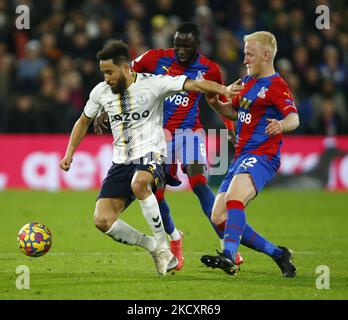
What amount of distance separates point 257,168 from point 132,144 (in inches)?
47.4

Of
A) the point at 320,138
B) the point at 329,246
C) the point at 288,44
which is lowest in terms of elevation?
the point at 329,246

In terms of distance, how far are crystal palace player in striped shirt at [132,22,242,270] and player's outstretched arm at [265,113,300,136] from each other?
5.82 ft

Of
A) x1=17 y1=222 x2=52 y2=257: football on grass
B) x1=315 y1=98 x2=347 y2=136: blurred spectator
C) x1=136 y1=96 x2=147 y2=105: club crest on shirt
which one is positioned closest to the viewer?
x1=136 y1=96 x2=147 y2=105: club crest on shirt

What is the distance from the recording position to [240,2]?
65.4 feet

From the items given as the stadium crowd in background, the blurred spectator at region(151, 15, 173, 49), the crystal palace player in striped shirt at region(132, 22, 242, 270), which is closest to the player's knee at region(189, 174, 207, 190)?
the crystal palace player in striped shirt at region(132, 22, 242, 270)

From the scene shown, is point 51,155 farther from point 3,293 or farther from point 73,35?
point 3,293

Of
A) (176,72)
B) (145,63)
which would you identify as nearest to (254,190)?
(176,72)

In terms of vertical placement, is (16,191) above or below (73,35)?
below

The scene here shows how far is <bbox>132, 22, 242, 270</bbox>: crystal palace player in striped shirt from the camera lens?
954 cm

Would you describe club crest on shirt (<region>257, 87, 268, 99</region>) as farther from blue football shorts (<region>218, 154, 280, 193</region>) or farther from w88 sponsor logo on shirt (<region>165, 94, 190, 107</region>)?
w88 sponsor logo on shirt (<region>165, 94, 190, 107</region>)

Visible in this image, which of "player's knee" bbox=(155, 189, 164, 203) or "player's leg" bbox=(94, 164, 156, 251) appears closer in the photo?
"player's leg" bbox=(94, 164, 156, 251)

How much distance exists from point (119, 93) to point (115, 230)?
4.14 feet

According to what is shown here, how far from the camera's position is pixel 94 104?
8625 mm

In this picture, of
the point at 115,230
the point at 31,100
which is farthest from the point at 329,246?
the point at 31,100
